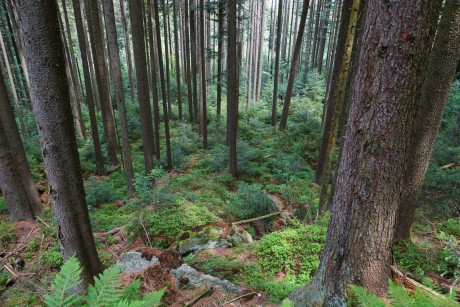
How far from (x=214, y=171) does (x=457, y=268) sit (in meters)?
9.20

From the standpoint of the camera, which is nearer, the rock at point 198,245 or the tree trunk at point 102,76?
the rock at point 198,245

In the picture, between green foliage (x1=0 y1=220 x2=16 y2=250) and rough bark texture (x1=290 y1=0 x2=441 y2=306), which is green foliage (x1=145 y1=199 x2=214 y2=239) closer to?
green foliage (x1=0 y1=220 x2=16 y2=250)

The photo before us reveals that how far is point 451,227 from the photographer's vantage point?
17.0ft

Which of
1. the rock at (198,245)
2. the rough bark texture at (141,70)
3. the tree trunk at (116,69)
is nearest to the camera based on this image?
the rock at (198,245)

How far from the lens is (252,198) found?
760 centimetres

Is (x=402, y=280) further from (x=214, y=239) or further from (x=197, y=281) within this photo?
(x=214, y=239)

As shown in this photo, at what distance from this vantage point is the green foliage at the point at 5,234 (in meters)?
5.62

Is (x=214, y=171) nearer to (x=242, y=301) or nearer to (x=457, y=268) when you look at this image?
(x=242, y=301)

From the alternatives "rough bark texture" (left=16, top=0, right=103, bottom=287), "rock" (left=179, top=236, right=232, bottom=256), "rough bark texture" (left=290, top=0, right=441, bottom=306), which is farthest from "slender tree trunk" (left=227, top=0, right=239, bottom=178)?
"rough bark texture" (left=290, top=0, right=441, bottom=306)

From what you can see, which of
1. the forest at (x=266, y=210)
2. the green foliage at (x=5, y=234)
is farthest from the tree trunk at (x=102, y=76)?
the green foliage at (x=5, y=234)

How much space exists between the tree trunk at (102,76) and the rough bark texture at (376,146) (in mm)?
9579

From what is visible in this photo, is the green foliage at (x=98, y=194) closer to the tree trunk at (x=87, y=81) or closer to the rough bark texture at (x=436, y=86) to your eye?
the tree trunk at (x=87, y=81)

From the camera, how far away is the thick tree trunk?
600 cm

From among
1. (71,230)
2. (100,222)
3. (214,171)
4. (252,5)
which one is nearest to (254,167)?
(214,171)
